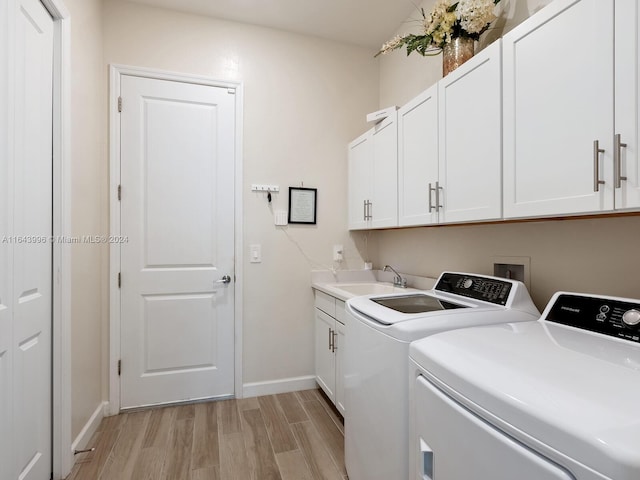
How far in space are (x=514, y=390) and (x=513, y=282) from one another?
853 mm

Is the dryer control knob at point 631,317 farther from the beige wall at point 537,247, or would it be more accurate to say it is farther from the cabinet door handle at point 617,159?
the cabinet door handle at point 617,159

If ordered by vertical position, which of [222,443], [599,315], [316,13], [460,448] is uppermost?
[316,13]

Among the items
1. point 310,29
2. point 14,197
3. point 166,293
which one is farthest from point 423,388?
point 310,29

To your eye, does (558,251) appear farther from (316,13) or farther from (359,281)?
(316,13)

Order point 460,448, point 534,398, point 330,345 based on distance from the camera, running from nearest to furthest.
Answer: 1. point 534,398
2. point 460,448
3. point 330,345

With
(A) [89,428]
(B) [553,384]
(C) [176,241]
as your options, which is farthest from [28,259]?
(B) [553,384]

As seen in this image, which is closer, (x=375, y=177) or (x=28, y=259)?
(x=28, y=259)

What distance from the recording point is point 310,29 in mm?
2617

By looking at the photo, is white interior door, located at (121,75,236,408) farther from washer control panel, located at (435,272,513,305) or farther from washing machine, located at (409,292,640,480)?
washing machine, located at (409,292,640,480)

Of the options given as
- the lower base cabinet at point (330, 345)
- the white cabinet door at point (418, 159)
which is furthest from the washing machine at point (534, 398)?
the lower base cabinet at point (330, 345)

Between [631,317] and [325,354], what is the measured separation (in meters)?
1.79

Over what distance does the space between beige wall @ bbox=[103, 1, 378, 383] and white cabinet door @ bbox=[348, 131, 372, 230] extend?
0.12 meters

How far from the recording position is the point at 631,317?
0.98 m

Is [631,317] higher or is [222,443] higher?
[631,317]
